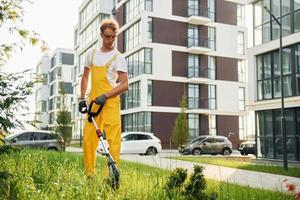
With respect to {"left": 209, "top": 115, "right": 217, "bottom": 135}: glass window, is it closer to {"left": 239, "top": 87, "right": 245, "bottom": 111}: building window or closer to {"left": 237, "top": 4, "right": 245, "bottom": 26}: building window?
{"left": 239, "top": 87, "right": 245, "bottom": 111}: building window

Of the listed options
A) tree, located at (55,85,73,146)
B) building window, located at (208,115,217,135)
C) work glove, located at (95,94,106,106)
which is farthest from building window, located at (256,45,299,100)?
building window, located at (208,115,217,135)

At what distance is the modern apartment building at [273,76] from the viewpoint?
18406 mm

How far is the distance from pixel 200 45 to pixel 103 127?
113ft

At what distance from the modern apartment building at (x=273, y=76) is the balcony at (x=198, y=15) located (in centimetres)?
1594

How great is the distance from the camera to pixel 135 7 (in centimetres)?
3859

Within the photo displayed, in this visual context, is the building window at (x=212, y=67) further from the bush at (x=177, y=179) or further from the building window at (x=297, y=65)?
the bush at (x=177, y=179)

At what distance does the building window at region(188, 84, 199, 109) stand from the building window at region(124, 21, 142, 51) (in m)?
6.35

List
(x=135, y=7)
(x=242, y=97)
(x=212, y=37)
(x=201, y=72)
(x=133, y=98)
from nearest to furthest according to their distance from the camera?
(x=133, y=98)
(x=201, y=72)
(x=135, y=7)
(x=212, y=37)
(x=242, y=97)

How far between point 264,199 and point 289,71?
49.3ft

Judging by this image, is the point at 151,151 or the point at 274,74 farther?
the point at 151,151

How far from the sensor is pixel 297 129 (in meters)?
18.1

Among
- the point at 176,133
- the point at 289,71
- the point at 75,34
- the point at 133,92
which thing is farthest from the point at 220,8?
the point at 75,34

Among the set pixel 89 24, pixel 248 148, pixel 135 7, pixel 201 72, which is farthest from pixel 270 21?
pixel 89 24

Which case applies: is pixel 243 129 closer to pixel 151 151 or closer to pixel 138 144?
pixel 151 151
